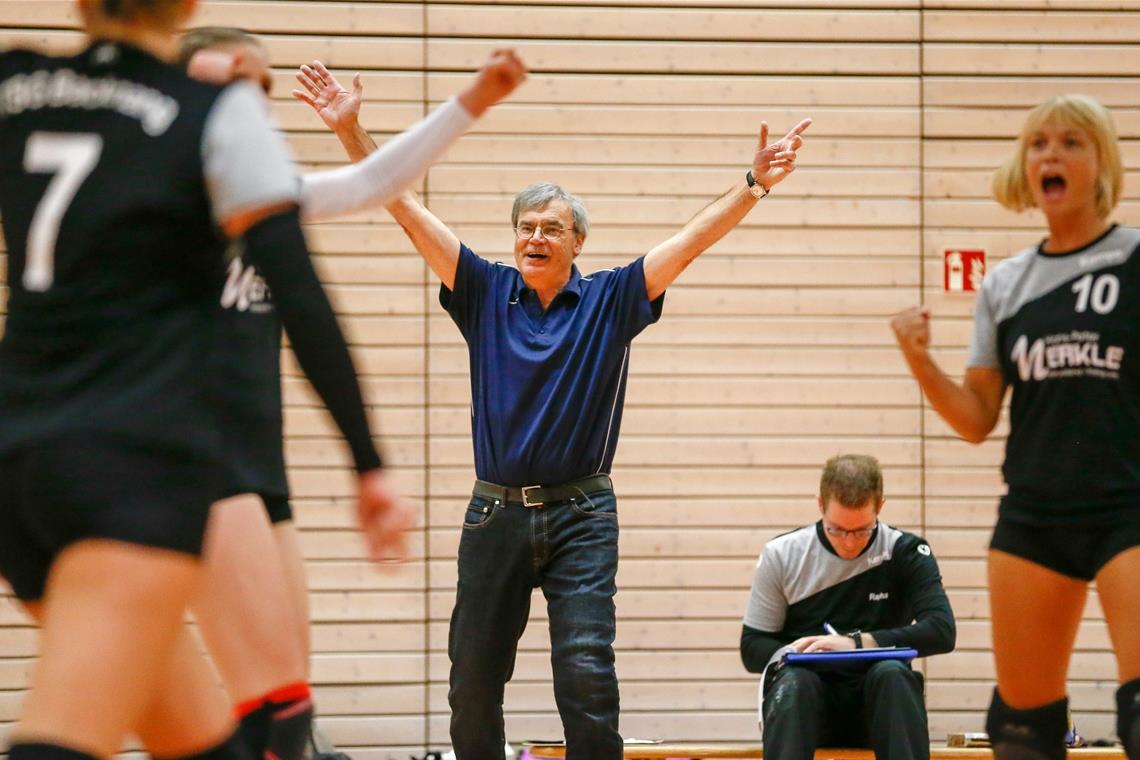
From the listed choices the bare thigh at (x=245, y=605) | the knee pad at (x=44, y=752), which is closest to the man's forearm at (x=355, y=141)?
the bare thigh at (x=245, y=605)

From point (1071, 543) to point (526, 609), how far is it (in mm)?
2212

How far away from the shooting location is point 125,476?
207cm

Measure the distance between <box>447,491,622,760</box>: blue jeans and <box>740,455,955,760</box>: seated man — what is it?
937 millimetres

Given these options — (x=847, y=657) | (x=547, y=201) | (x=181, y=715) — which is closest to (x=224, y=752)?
(x=181, y=715)

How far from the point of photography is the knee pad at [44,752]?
78.3 inches

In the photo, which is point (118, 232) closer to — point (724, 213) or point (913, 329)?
point (913, 329)

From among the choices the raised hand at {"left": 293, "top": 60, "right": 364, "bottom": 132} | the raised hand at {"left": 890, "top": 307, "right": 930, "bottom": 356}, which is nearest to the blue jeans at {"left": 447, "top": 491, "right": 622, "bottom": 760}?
the raised hand at {"left": 293, "top": 60, "right": 364, "bottom": 132}

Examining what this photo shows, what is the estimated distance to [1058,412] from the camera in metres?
3.51

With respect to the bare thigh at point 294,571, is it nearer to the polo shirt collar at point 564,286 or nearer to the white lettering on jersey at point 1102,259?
the polo shirt collar at point 564,286

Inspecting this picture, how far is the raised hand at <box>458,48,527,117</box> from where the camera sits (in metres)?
2.94

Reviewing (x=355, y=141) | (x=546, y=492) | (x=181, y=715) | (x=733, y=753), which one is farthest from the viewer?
(x=733, y=753)

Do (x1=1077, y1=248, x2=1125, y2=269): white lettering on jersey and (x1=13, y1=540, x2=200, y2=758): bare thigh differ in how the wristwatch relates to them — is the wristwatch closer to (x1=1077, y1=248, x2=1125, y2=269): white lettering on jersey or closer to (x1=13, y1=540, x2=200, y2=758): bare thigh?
(x1=1077, y1=248, x2=1125, y2=269): white lettering on jersey

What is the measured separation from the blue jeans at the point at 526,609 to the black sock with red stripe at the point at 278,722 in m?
1.57

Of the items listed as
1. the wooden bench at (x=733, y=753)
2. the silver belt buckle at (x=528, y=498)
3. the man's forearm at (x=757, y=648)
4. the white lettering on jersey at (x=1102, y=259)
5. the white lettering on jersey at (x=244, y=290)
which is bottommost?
the wooden bench at (x=733, y=753)
